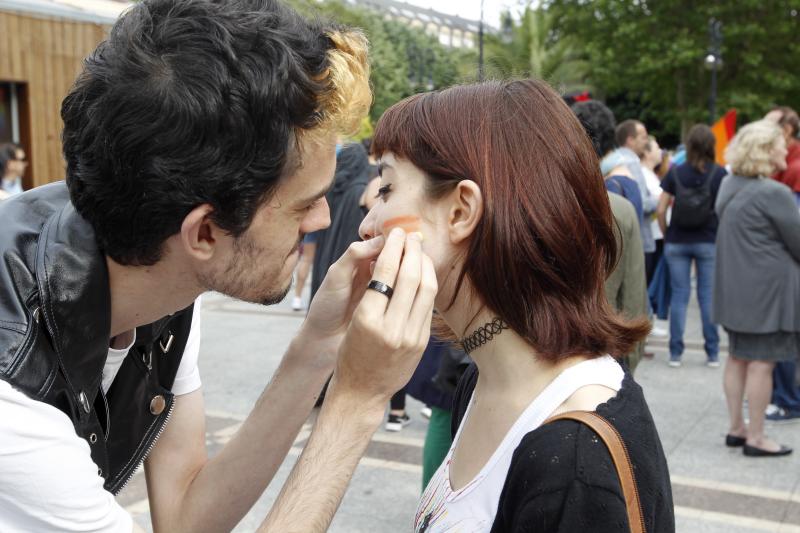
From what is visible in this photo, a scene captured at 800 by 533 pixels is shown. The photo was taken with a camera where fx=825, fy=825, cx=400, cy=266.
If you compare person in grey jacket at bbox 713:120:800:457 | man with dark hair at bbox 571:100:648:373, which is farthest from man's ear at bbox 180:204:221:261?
person in grey jacket at bbox 713:120:800:457

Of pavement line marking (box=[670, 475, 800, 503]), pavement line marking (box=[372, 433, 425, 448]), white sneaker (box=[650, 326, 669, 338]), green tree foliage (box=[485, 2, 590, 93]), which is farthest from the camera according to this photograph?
green tree foliage (box=[485, 2, 590, 93])

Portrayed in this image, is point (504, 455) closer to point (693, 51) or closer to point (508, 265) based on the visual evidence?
point (508, 265)

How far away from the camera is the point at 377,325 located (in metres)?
1.47

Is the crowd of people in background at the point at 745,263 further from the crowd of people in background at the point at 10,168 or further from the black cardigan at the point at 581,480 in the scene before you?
the crowd of people in background at the point at 10,168

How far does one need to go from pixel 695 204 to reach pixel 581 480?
6.06m

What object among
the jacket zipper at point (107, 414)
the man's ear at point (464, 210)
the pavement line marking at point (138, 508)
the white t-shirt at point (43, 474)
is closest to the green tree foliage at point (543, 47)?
the pavement line marking at point (138, 508)

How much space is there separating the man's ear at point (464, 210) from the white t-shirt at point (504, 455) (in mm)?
349

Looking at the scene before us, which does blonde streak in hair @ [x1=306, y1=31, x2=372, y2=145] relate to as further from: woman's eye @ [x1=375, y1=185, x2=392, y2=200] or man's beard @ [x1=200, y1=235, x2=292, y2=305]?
man's beard @ [x1=200, y1=235, x2=292, y2=305]

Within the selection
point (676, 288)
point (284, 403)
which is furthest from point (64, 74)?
point (284, 403)

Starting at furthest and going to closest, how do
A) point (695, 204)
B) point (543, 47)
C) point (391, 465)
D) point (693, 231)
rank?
point (543, 47) → point (693, 231) → point (695, 204) → point (391, 465)

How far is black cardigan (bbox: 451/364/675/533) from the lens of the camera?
1304 mm

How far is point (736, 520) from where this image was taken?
4.05 metres

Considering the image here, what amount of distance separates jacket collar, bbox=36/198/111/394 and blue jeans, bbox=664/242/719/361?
6.22 meters

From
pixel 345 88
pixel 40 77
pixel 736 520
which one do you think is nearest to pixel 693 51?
pixel 40 77
